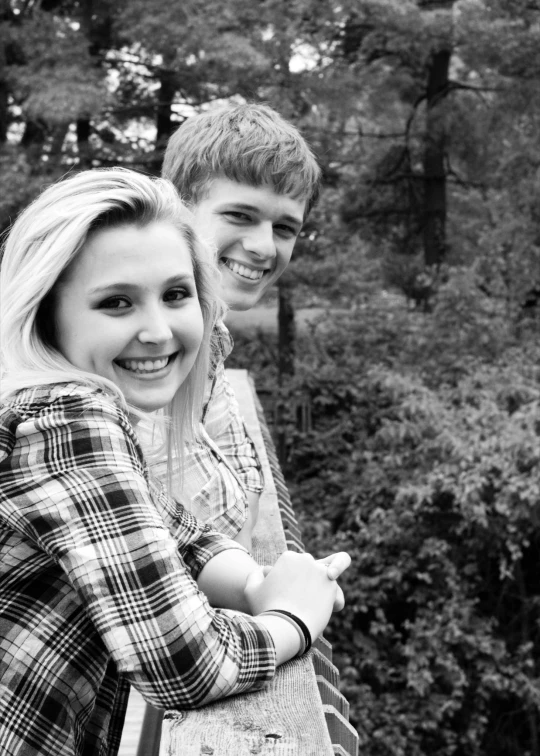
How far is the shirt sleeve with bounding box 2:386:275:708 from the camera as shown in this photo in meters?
1.22

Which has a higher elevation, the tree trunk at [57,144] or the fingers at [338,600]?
the fingers at [338,600]

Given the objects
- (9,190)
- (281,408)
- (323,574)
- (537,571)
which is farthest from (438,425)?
(323,574)

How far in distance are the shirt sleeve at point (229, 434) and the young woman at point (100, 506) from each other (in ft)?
2.31

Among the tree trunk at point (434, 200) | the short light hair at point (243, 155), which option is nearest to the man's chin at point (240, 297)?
the short light hair at point (243, 155)

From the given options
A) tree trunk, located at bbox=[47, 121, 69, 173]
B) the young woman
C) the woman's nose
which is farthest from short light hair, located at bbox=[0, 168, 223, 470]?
tree trunk, located at bbox=[47, 121, 69, 173]

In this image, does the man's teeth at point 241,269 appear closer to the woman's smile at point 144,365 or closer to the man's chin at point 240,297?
the man's chin at point 240,297

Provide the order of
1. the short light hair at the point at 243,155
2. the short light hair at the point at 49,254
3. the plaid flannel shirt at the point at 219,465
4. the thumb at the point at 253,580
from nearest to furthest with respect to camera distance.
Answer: the short light hair at the point at 49,254 < the thumb at the point at 253,580 < the plaid flannel shirt at the point at 219,465 < the short light hair at the point at 243,155

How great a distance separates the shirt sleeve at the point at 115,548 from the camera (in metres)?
1.22

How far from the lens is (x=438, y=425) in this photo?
7.61 meters

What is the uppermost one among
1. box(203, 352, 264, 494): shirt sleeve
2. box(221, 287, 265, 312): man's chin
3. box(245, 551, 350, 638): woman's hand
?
box(245, 551, 350, 638): woman's hand

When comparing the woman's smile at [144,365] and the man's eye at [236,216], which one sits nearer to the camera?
the woman's smile at [144,365]

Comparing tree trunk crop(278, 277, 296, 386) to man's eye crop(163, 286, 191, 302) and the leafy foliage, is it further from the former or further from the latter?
man's eye crop(163, 286, 191, 302)

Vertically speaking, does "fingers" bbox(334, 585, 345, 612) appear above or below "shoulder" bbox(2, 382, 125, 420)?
below

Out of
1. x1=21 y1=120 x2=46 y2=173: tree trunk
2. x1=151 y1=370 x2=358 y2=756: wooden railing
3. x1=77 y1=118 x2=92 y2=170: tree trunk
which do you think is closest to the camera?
x1=151 y1=370 x2=358 y2=756: wooden railing
